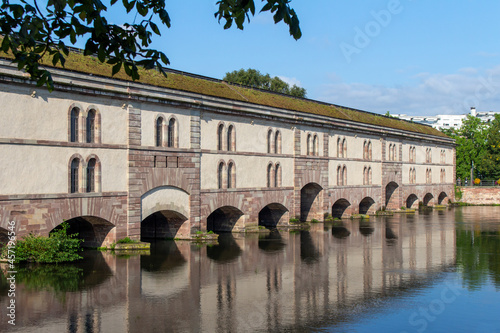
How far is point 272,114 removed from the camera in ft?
121

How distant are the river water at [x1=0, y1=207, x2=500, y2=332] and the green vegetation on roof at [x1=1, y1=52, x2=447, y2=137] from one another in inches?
320

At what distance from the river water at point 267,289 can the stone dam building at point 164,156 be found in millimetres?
2082

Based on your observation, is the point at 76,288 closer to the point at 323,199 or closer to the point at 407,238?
the point at 407,238

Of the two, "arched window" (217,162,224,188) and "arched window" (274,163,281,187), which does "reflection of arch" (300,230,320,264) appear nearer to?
"arched window" (274,163,281,187)

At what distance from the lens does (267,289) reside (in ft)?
66.2

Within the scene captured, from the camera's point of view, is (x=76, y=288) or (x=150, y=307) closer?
(x=150, y=307)

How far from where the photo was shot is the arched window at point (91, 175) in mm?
25297

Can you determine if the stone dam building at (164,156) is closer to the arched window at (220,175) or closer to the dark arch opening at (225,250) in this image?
the arched window at (220,175)

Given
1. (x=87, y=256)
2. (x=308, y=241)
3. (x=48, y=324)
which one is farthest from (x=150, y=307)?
(x=308, y=241)

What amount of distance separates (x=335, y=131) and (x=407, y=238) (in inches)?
443

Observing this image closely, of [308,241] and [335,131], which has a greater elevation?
[335,131]

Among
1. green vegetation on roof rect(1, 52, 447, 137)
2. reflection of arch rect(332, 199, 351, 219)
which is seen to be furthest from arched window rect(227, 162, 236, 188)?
reflection of arch rect(332, 199, 351, 219)

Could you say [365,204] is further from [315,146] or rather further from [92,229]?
[92,229]

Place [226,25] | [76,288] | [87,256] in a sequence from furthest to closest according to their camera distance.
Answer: [87,256]
[76,288]
[226,25]
